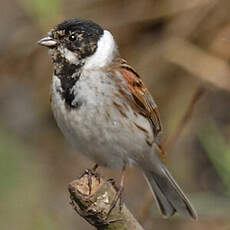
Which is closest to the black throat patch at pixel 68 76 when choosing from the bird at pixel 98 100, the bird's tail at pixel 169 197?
the bird at pixel 98 100

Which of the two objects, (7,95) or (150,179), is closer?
(150,179)

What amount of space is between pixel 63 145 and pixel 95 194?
3526 millimetres

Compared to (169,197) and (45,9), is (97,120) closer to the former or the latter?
(169,197)

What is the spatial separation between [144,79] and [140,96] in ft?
7.06

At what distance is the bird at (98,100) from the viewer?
4059 mm

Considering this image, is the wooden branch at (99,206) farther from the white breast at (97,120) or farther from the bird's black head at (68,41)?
the bird's black head at (68,41)

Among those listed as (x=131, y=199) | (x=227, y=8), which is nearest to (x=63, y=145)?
(x=131, y=199)

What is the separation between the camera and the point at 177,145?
658 centimetres

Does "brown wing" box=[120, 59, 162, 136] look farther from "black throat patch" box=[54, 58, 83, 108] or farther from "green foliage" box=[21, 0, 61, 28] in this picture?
"green foliage" box=[21, 0, 61, 28]

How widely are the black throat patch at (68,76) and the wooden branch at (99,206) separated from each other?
1.77ft

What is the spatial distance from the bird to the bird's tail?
264 millimetres

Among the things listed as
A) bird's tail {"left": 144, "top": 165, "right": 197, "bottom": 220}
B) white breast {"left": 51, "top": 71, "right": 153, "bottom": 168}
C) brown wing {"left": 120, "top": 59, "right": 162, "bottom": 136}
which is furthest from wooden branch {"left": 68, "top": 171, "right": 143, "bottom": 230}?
bird's tail {"left": 144, "top": 165, "right": 197, "bottom": 220}

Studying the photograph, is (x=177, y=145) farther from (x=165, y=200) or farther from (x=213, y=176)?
(x=165, y=200)

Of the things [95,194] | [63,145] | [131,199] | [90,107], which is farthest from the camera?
[63,145]
